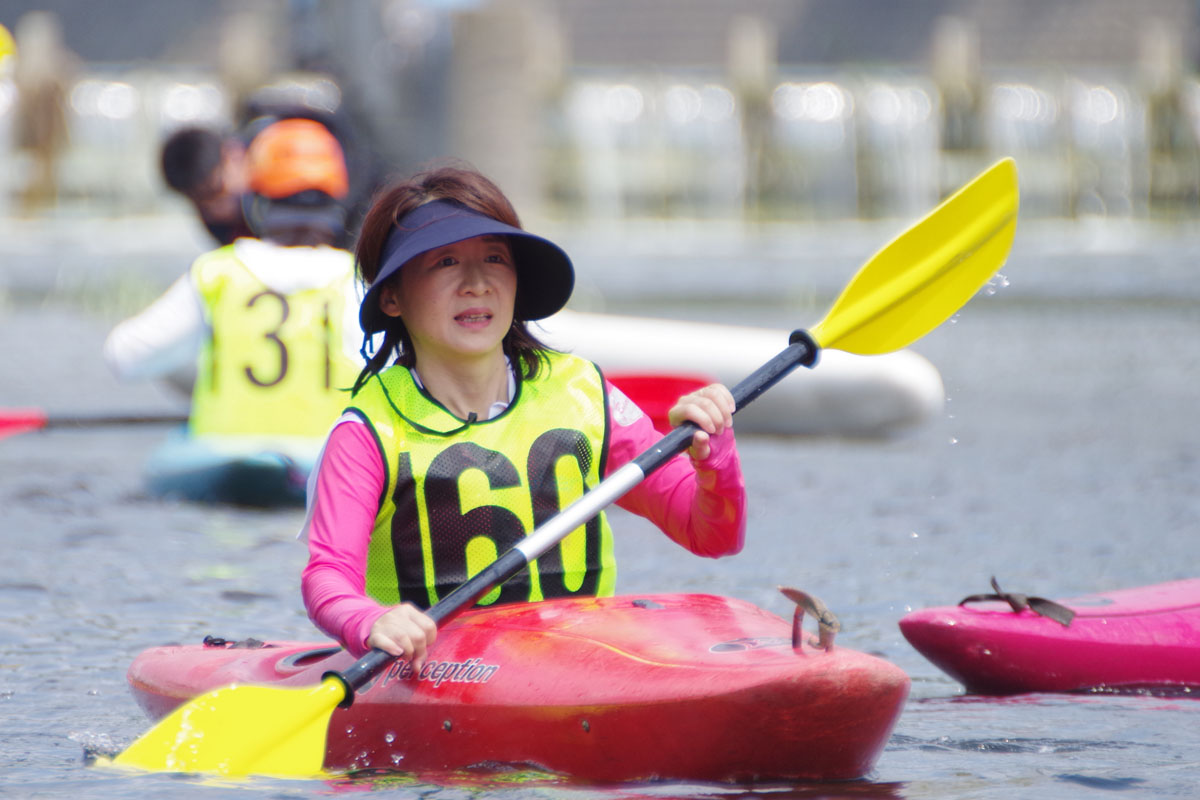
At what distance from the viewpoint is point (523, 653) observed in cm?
279

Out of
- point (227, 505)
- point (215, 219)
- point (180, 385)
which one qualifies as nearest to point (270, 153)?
point (227, 505)

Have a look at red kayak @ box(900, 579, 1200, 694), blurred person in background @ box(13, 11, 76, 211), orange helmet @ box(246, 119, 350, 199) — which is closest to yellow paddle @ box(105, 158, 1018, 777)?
red kayak @ box(900, 579, 1200, 694)

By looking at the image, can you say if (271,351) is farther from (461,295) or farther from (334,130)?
(334,130)

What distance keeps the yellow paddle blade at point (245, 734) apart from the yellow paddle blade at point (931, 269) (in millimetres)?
1171

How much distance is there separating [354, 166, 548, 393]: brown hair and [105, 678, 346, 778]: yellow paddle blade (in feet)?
1.72

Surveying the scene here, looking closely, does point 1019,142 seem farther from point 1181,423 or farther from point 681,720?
point 681,720

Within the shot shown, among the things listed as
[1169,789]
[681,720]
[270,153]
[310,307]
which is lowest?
[1169,789]

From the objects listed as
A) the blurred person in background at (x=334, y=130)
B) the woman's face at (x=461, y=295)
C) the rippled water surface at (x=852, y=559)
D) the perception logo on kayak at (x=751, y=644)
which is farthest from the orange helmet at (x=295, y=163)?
the perception logo on kayak at (x=751, y=644)

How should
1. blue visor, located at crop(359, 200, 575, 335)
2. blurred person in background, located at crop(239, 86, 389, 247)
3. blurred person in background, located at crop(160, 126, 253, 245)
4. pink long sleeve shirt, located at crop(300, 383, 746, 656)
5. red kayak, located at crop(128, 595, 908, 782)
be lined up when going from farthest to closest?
blurred person in background, located at crop(239, 86, 389, 247) → blurred person in background, located at crop(160, 126, 253, 245) → blue visor, located at crop(359, 200, 575, 335) → pink long sleeve shirt, located at crop(300, 383, 746, 656) → red kayak, located at crop(128, 595, 908, 782)

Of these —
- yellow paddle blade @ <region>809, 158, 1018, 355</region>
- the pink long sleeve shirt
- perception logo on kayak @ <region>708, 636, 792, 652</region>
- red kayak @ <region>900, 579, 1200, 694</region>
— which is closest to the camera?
perception logo on kayak @ <region>708, 636, 792, 652</region>

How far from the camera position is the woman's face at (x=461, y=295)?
9.67ft

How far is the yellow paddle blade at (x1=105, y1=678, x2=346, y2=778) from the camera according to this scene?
2.79 meters

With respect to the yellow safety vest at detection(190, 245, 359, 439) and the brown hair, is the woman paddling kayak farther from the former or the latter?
the yellow safety vest at detection(190, 245, 359, 439)

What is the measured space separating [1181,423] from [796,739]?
20.3 ft
